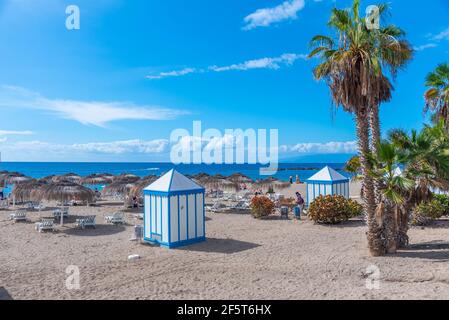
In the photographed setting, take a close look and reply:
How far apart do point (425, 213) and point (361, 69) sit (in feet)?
24.3

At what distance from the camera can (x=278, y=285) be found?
7.36 metres

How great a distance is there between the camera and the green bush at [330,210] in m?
14.4

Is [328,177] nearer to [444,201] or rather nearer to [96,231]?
[444,201]

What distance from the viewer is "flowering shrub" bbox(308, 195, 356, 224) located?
14.4 m

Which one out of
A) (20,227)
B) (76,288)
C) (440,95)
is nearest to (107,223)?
(20,227)

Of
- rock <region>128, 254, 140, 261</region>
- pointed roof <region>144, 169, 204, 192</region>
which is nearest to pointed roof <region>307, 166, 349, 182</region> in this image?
pointed roof <region>144, 169, 204, 192</region>

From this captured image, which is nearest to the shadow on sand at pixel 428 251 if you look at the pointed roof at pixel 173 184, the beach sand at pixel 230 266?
the beach sand at pixel 230 266

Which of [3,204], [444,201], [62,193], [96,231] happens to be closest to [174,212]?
[96,231]

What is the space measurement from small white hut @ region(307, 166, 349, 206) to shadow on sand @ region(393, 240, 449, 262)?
7118 mm

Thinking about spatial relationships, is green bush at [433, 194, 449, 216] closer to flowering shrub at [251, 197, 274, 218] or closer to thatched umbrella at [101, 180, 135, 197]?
flowering shrub at [251, 197, 274, 218]

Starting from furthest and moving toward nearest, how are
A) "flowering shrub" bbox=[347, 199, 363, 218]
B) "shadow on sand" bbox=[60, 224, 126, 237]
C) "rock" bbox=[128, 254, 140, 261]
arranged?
"flowering shrub" bbox=[347, 199, 363, 218], "shadow on sand" bbox=[60, 224, 126, 237], "rock" bbox=[128, 254, 140, 261]

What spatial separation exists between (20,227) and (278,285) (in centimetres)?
1235

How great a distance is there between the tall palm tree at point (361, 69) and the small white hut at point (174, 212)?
5.33 meters
